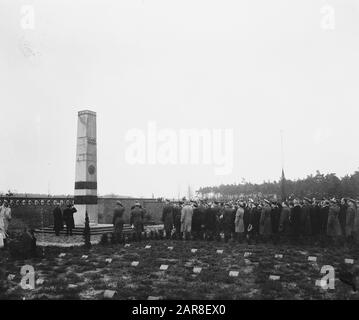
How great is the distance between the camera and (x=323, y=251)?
12719 millimetres

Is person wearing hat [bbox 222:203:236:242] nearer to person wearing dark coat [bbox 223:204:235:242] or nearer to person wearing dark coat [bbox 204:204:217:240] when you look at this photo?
person wearing dark coat [bbox 223:204:235:242]

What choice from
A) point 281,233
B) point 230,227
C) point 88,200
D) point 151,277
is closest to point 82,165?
point 88,200

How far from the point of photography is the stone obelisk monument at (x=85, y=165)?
63.1ft

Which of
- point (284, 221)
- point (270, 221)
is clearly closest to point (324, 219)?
point (284, 221)

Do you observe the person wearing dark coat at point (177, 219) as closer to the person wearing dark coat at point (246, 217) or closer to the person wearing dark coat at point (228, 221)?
the person wearing dark coat at point (228, 221)

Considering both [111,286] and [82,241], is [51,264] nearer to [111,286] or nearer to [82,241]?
[111,286]

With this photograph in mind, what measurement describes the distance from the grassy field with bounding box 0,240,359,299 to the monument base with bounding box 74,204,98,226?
18.4 ft

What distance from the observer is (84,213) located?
63.9 feet

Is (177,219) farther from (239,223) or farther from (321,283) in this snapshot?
(321,283)

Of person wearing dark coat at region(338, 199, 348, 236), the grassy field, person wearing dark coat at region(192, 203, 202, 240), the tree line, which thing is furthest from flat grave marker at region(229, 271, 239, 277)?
the tree line

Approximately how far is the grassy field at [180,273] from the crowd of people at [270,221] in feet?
3.75

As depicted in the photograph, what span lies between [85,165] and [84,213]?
2261 millimetres
